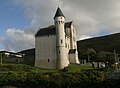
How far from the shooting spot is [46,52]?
70.9 meters

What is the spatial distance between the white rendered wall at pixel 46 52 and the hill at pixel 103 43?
5735 centimetres

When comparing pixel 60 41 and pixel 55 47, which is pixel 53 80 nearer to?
pixel 60 41

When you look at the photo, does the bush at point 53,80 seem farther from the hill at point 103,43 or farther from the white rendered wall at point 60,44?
the hill at point 103,43

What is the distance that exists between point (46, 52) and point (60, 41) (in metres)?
5.95

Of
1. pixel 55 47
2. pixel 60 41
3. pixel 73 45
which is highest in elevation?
pixel 60 41

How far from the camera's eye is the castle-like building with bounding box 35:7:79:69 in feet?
222

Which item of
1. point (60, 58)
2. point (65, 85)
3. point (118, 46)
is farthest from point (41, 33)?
point (118, 46)

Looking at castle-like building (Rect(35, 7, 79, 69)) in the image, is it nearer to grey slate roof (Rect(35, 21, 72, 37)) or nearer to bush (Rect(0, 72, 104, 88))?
grey slate roof (Rect(35, 21, 72, 37))

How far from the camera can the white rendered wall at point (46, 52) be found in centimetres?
6919

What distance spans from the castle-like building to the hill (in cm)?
5347

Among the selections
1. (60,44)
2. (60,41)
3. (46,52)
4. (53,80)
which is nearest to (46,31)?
(46,52)

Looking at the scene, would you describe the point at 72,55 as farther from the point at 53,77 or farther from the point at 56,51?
the point at 53,77

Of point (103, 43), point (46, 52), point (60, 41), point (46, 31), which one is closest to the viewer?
point (60, 41)

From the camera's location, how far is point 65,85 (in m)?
41.8
